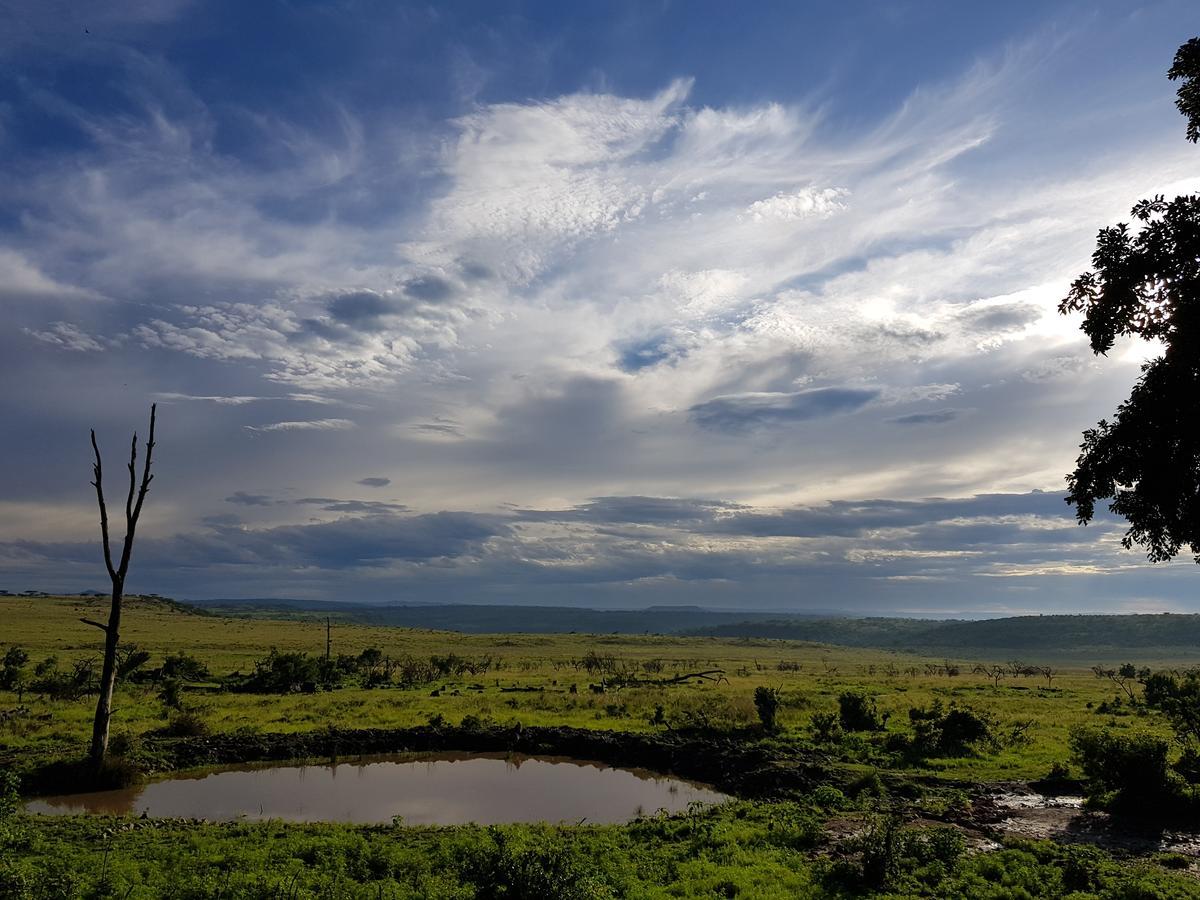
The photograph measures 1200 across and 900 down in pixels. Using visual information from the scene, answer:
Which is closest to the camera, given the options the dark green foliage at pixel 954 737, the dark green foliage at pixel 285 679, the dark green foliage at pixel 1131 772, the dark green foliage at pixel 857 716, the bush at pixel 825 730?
the dark green foliage at pixel 1131 772

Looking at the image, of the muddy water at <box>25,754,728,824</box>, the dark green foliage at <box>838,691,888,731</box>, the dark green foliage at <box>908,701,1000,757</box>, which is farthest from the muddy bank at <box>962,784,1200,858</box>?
the dark green foliage at <box>838,691,888,731</box>

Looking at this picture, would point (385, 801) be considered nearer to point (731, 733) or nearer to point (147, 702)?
point (731, 733)

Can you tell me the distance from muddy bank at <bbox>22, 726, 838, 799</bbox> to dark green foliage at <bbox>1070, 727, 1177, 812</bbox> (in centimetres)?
779

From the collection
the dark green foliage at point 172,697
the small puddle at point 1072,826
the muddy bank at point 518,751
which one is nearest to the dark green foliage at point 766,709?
the muddy bank at point 518,751

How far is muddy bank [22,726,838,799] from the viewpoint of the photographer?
24.5m

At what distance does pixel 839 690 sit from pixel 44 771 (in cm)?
4684

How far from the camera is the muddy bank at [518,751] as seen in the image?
80.4ft

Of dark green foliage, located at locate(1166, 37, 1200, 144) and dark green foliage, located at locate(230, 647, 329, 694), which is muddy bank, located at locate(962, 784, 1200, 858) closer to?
dark green foliage, located at locate(1166, 37, 1200, 144)

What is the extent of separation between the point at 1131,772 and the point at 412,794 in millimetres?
22369

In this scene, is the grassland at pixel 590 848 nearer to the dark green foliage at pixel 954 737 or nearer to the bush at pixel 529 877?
the bush at pixel 529 877

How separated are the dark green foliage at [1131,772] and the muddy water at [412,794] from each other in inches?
450

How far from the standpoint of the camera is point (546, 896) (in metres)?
13.3

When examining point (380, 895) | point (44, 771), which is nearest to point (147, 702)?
point (44, 771)

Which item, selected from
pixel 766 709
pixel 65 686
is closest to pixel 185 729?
pixel 65 686
